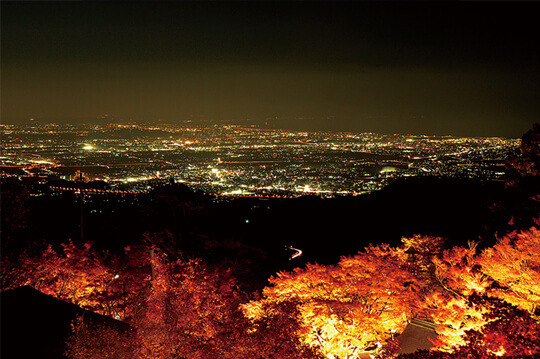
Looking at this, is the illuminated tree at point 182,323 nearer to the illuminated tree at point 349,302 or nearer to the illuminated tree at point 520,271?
the illuminated tree at point 349,302

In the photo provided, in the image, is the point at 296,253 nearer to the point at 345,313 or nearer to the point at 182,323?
the point at 345,313

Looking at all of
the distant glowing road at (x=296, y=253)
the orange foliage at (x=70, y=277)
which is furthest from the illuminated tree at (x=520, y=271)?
the distant glowing road at (x=296, y=253)

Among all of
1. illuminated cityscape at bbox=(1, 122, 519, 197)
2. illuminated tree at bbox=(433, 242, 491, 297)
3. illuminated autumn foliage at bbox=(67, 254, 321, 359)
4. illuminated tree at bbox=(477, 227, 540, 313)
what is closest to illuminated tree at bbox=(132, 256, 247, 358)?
illuminated autumn foliage at bbox=(67, 254, 321, 359)

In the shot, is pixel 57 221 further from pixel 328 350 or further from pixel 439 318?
pixel 439 318

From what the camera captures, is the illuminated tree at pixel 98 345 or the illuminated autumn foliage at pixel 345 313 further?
the illuminated autumn foliage at pixel 345 313

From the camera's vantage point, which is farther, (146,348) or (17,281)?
(17,281)

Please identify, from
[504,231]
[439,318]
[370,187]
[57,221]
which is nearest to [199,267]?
[439,318]
